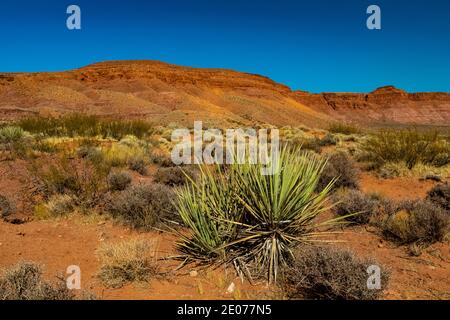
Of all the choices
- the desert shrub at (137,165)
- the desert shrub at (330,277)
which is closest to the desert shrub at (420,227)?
the desert shrub at (330,277)

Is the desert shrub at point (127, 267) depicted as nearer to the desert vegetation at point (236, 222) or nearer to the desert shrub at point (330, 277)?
the desert vegetation at point (236, 222)

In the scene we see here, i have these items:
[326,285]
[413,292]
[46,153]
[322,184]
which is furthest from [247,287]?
[46,153]

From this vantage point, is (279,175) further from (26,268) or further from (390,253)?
(26,268)

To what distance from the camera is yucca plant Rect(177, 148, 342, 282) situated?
3.94 meters

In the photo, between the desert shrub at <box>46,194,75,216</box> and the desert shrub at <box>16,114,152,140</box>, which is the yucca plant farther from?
the desert shrub at <box>16,114,152,140</box>

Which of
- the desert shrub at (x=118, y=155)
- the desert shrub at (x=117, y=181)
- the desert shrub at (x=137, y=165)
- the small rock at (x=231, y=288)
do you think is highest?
the desert shrub at (x=118, y=155)

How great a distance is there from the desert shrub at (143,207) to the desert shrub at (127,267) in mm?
1244

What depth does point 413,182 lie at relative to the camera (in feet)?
29.3

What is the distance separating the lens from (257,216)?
13.1ft

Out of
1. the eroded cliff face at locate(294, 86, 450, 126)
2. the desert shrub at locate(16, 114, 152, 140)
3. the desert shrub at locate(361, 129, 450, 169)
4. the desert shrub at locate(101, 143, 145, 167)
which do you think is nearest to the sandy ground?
the desert shrub at locate(101, 143, 145, 167)

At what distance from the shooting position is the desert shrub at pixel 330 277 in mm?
3287

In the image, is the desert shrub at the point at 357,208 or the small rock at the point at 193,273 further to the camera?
the desert shrub at the point at 357,208

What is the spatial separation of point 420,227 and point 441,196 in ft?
7.76

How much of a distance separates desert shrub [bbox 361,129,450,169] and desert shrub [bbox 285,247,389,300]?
7.49 metres
